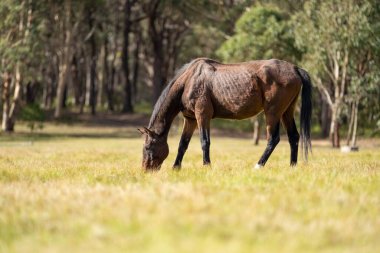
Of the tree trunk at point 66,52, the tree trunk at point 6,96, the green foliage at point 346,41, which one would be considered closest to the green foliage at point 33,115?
the tree trunk at point 6,96

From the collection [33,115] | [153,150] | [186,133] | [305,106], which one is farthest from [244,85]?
[33,115]

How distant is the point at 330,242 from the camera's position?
5973 millimetres

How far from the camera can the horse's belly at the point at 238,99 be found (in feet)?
47.5

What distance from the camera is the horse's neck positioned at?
47.7 ft

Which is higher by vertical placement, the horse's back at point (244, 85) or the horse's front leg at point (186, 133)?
the horse's back at point (244, 85)

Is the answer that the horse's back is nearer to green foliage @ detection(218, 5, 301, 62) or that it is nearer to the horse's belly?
the horse's belly

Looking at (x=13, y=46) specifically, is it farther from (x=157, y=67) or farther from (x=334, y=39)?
(x=334, y=39)

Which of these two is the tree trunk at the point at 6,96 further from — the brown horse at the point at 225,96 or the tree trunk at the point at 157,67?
the brown horse at the point at 225,96

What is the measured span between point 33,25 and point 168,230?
40.4 meters

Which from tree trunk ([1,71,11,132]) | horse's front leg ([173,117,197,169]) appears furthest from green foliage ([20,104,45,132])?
horse's front leg ([173,117,197,169])

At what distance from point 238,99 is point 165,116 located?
1.84 metres

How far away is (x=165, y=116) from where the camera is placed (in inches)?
575

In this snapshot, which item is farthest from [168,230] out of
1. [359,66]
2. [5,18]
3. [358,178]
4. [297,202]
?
[5,18]

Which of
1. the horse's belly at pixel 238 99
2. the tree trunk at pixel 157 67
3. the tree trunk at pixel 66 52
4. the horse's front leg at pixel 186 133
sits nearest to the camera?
the horse's belly at pixel 238 99
